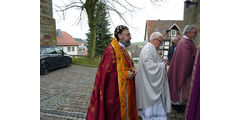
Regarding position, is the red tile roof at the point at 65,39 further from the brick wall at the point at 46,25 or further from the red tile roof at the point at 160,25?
the brick wall at the point at 46,25

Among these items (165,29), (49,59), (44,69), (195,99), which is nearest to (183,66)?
(195,99)

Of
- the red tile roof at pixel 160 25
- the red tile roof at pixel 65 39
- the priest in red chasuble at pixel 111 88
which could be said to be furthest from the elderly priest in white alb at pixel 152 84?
the red tile roof at pixel 65 39

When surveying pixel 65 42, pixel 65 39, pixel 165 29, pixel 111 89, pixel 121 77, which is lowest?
pixel 111 89

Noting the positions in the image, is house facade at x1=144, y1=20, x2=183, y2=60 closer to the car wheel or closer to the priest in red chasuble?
the car wheel

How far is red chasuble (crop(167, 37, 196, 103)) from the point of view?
293 cm

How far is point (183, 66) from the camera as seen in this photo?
2969 mm

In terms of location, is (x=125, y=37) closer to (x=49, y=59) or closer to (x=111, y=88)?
(x=111, y=88)

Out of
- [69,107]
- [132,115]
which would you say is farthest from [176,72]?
[69,107]

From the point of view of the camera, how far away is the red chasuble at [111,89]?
88.7 inches

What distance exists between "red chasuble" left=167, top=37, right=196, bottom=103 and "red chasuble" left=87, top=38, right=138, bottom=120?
1419 millimetres

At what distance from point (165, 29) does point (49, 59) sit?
22741mm

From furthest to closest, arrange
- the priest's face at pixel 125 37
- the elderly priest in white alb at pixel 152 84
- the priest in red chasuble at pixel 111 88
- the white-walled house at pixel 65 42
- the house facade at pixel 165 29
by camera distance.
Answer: the white-walled house at pixel 65 42, the house facade at pixel 165 29, the elderly priest in white alb at pixel 152 84, the priest's face at pixel 125 37, the priest in red chasuble at pixel 111 88

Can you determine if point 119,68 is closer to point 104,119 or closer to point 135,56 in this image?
point 104,119

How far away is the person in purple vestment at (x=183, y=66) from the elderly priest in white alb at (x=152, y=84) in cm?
53
